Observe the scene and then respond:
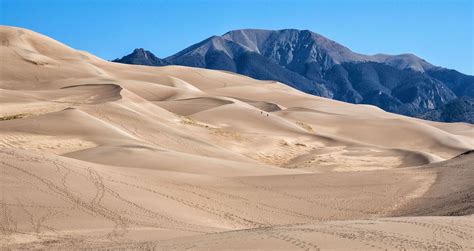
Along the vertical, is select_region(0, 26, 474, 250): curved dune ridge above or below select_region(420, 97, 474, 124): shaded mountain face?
below

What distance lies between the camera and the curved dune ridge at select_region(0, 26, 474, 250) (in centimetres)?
988

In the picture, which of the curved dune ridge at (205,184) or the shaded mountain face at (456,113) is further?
the shaded mountain face at (456,113)

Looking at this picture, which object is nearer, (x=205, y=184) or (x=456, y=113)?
(x=205, y=184)

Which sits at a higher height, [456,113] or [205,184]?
[456,113]

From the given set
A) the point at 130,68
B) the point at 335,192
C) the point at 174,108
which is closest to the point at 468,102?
the point at 130,68

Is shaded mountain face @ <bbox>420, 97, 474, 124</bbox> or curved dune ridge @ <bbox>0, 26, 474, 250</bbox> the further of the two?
shaded mountain face @ <bbox>420, 97, 474, 124</bbox>

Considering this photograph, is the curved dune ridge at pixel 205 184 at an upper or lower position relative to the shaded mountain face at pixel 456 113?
lower

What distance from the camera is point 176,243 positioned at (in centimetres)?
926

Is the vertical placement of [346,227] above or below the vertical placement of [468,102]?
below

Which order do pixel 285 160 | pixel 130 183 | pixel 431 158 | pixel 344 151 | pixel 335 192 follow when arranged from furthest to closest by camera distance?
pixel 344 151 → pixel 285 160 → pixel 431 158 → pixel 335 192 → pixel 130 183

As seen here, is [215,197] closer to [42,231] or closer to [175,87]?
[42,231]

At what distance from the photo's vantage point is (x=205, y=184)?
15.7 m

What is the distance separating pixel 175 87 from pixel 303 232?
46.1m

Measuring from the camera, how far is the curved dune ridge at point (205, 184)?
988 centimetres
